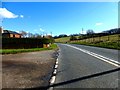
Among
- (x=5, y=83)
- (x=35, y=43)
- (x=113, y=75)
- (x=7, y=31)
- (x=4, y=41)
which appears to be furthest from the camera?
(x=7, y=31)

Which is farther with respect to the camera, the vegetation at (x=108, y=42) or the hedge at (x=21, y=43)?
the vegetation at (x=108, y=42)

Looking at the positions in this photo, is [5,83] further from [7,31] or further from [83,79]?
[7,31]

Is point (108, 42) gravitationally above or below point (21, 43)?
below

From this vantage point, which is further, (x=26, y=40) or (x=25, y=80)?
(x=26, y=40)

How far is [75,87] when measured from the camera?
7.99 meters

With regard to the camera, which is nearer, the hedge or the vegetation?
the hedge

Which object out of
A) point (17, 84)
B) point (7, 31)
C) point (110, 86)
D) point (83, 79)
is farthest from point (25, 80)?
point (7, 31)

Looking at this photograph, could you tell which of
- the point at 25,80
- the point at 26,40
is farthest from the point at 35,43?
the point at 25,80

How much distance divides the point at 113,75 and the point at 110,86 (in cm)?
221

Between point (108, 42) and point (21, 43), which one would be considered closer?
point (21, 43)

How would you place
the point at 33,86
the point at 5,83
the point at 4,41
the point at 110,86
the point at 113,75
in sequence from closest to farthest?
the point at 110,86 → the point at 33,86 → the point at 5,83 → the point at 113,75 → the point at 4,41

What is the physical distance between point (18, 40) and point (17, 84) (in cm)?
3056

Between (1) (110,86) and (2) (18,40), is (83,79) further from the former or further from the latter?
(2) (18,40)

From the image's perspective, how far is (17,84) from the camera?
8.92 meters
